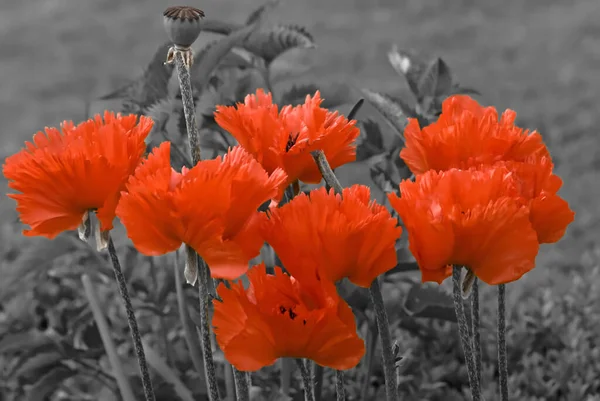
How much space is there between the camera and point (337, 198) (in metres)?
1.17

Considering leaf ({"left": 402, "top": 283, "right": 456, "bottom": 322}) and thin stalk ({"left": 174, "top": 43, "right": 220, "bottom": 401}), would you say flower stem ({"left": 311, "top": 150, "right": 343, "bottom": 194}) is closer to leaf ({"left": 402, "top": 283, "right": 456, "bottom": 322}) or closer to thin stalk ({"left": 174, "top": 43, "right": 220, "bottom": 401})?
thin stalk ({"left": 174, "top": 43, "right": 220, "bottom": 401})

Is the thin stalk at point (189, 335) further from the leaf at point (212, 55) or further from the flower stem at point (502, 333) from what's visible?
the flower stem at point (502, 333)

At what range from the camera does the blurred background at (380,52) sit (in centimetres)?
552

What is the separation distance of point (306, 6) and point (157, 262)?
17.4 feet

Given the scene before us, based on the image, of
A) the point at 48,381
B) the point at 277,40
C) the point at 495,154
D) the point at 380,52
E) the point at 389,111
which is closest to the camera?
the point at 495,154

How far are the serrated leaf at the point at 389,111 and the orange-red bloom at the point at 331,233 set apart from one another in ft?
2.31

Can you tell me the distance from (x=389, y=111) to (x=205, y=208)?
847 millimetres

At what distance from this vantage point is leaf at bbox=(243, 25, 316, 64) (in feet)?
7.07

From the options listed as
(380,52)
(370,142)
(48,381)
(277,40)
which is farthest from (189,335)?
(380,52)

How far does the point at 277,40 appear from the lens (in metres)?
2.17

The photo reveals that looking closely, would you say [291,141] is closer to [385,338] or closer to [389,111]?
A: [385,338]

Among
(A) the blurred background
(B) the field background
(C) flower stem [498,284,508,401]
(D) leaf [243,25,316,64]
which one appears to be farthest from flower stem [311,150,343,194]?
(B) the field background

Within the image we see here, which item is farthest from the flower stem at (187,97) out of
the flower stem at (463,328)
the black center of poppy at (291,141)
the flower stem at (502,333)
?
the flower stem at (502,333)

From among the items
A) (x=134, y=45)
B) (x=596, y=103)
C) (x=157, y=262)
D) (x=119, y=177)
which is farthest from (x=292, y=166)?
(x=134, y=45)
